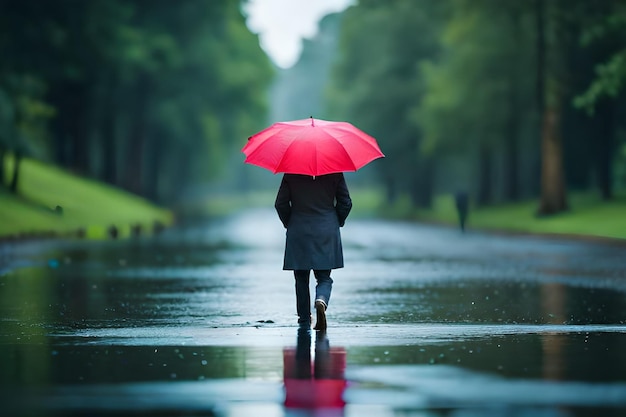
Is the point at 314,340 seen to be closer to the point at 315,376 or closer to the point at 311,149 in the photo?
the point at 311,149

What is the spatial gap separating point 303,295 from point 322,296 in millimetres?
365

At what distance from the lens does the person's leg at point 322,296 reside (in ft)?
43.7

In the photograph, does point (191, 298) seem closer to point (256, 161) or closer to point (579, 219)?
point (256, 161)

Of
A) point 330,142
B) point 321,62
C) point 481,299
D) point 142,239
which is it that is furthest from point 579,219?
point 321,62

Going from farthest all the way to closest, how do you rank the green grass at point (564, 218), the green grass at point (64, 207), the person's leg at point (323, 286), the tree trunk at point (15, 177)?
the tree trunk at point (15, 177) → the green grass at point (64, 207) → the green grass at point (564, 218) → the person's leg at point (323, 286)

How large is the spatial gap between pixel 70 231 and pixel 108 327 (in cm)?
2675

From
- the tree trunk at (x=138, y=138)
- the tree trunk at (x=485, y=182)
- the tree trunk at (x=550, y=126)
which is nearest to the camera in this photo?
the tree trunk at (x=550, y=126)

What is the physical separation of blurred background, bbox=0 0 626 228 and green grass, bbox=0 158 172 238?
3.57 ft

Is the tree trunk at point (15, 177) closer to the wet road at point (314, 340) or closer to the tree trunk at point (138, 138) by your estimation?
the wet road at point (314, 340)

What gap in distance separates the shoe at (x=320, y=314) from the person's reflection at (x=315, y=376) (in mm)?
601

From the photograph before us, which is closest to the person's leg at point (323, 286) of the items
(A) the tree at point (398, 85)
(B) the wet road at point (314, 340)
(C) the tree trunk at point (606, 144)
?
(B) the wet road at point (314, 340)

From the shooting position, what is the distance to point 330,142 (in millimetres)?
13422

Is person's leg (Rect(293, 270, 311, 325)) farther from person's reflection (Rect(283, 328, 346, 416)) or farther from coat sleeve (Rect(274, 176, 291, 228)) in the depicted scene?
person's reflection (Rect(283, 328, 346, 416))

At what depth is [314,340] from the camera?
12.6m
